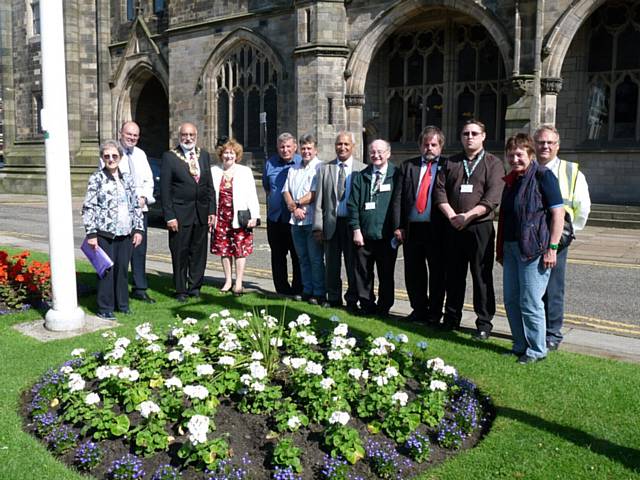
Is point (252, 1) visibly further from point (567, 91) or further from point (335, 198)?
point (335, 198)

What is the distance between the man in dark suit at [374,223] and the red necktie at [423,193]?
0.27m

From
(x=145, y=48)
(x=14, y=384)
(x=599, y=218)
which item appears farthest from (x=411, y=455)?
(x=145, y=48)

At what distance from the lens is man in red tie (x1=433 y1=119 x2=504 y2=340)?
5699 millimetres

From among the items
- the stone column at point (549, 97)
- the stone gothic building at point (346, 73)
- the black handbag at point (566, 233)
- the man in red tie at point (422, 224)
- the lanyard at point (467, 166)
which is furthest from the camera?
the stone gothic building at point (346, 73)

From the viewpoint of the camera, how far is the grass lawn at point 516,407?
3.48 m

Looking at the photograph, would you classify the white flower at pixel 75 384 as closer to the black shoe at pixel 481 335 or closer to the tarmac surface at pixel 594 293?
the tarmac surface at pixel 594 293

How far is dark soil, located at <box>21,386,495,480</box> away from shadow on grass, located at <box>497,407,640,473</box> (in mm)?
187

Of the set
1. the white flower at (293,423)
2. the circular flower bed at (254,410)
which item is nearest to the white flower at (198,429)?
the circular flower bed at (254,410)

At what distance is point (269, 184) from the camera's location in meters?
7.59

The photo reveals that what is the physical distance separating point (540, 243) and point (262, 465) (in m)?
2.84

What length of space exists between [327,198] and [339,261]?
0.71 m

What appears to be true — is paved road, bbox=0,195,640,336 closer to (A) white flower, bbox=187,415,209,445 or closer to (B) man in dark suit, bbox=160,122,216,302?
(B) man in dark suit, bbox=160,122,216,302

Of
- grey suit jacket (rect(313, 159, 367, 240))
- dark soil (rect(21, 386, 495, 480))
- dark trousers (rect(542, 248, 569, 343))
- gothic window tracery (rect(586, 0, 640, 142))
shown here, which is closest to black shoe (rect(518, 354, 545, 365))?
dark trousers (rect(542, 248, 569, 343))

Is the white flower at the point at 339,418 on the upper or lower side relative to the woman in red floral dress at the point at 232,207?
lower
